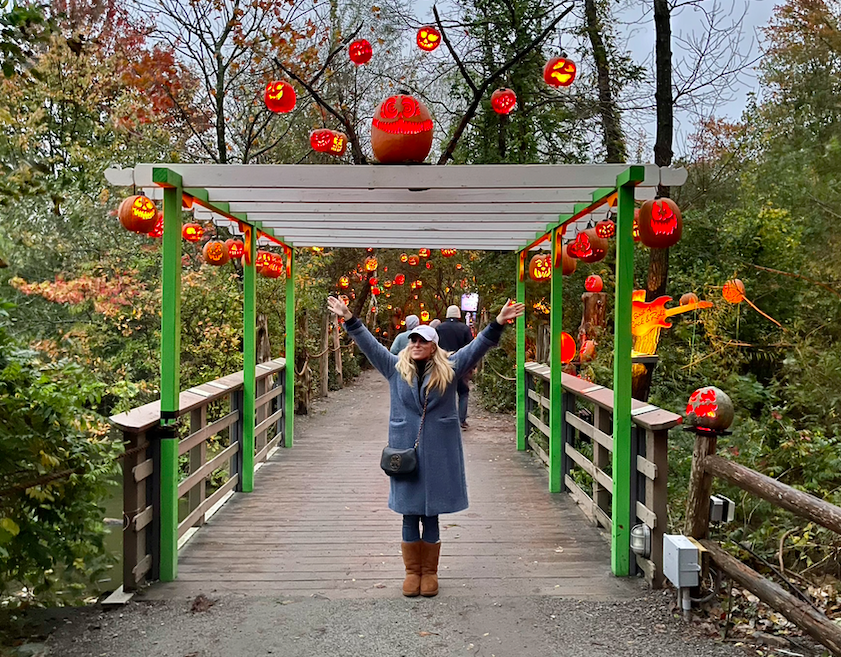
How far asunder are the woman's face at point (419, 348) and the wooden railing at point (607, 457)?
4.24 ft

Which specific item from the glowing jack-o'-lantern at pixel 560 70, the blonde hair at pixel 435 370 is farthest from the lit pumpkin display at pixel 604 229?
the blonde hair at pixel 435 370

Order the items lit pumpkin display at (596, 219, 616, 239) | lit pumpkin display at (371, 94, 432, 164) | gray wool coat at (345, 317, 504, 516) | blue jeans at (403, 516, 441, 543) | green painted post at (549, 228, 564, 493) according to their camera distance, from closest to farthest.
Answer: gray wool coat at (345, 317, 504, 516) → blue jeans at (403, 516, 441, 543) → lit pumpkin display at (371, 94, 432, 164) → lit pumpkin display at (596, 219, 616, 239) → green painted post at (549, 228, 564, 493)

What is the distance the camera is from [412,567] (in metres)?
4.16

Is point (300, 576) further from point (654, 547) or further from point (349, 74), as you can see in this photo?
point (349, 74)

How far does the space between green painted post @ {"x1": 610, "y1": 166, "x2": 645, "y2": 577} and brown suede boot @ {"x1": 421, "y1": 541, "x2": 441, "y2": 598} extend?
113cm

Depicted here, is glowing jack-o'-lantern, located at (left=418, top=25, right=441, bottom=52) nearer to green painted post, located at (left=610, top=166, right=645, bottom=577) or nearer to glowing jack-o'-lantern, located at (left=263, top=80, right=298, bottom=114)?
glowing jack-o'-lantern, located at (left=263, top=80, right=298, bottom=114)

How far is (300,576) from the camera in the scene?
450 cm

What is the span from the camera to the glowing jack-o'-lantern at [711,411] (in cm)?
380

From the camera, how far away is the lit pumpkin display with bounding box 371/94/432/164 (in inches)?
179

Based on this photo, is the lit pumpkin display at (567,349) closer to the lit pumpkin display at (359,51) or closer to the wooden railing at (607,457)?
the wooden railing at (607,457)

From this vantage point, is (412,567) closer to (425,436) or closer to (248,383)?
(425,436)

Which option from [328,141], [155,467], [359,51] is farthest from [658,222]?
[359,51]

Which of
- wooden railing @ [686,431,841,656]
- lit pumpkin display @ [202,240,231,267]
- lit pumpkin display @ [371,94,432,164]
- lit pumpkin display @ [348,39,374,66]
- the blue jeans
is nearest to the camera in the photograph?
wooden railing @ [686,431,841,656]

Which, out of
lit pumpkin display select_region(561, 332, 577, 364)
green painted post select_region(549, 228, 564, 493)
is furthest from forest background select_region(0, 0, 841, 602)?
green painted post select_region(549, 228, 564, 493)
